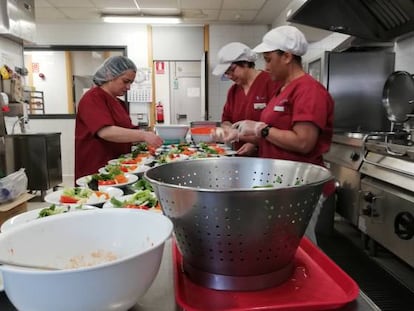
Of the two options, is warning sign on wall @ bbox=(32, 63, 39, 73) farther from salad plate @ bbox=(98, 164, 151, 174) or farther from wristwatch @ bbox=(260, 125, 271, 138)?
wristwatch @ bbox=(260, 125, 271, 138)

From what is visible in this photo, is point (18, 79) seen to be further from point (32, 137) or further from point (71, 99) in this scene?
point (71, 99)

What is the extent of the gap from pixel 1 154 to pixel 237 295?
4572mm

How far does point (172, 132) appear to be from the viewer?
2996 mm

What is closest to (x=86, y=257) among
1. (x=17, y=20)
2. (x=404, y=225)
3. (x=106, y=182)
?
(x=106, y=182)

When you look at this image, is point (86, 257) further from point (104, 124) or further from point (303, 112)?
point (104, 124)

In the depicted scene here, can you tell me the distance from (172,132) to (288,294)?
97.0 inches

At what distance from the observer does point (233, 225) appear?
584 millimetres

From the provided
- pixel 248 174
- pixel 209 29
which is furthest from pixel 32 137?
pixel 248 174

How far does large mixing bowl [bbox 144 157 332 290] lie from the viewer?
57 centimetres

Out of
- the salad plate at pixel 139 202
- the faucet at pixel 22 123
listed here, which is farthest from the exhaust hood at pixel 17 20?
the salad plate at pixel 139 202

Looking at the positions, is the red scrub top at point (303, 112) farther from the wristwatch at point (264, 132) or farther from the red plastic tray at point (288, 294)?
the red plastic tray at point (288, 294)

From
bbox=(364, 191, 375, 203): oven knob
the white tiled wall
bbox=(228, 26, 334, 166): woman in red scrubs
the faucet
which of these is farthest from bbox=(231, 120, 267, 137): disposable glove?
the faucet

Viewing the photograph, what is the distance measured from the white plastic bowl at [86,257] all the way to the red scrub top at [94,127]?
1.50 m

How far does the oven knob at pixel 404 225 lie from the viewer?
2.00m
